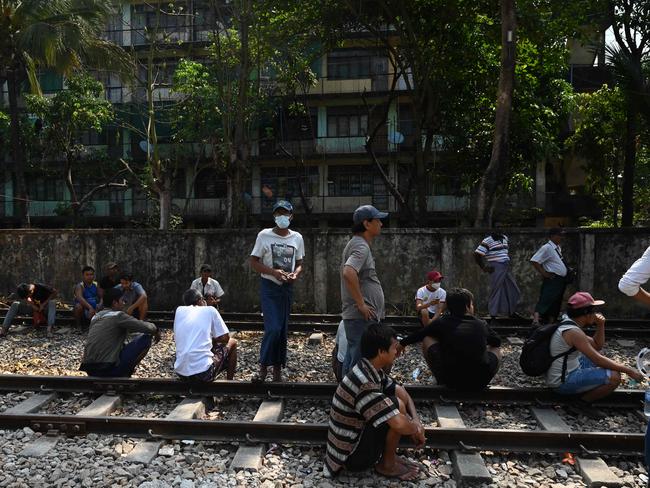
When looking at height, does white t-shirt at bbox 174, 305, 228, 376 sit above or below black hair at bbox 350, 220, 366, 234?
below

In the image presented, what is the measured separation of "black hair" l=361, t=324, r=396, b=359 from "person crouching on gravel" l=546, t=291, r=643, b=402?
2096mm

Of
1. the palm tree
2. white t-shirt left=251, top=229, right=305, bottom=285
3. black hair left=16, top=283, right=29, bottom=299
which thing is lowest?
black hair left=16, top=283, right=29, bottom=299

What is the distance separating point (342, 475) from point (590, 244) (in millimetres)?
8467

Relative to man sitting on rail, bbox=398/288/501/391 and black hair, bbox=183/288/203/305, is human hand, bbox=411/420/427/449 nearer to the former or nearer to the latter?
man sitting on rail, bbox=398/288/501/391

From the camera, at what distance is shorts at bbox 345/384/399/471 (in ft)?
13.6

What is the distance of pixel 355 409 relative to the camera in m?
4.12

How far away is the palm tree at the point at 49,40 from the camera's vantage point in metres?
15.7

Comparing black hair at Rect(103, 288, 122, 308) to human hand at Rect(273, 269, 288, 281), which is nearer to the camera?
human hand at Rect(273, 269, 288, 281)

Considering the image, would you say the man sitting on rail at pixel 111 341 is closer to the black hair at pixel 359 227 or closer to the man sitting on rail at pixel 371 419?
the black hair at pixel 359 227

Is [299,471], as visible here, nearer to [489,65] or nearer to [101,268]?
[101,268]

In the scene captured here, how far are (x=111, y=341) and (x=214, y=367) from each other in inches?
44.6

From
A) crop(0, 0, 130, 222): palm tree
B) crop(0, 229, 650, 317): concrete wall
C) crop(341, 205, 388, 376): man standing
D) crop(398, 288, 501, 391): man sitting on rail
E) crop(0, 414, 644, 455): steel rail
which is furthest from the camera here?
crop(0, 0, 130, 222): palm tree

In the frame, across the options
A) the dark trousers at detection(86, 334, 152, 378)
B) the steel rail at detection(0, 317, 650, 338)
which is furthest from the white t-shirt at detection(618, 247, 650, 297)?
the steel rail at detection(0, 317, 650, 338)

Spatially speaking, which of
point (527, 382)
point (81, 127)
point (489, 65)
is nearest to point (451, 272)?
point (527, 382)
